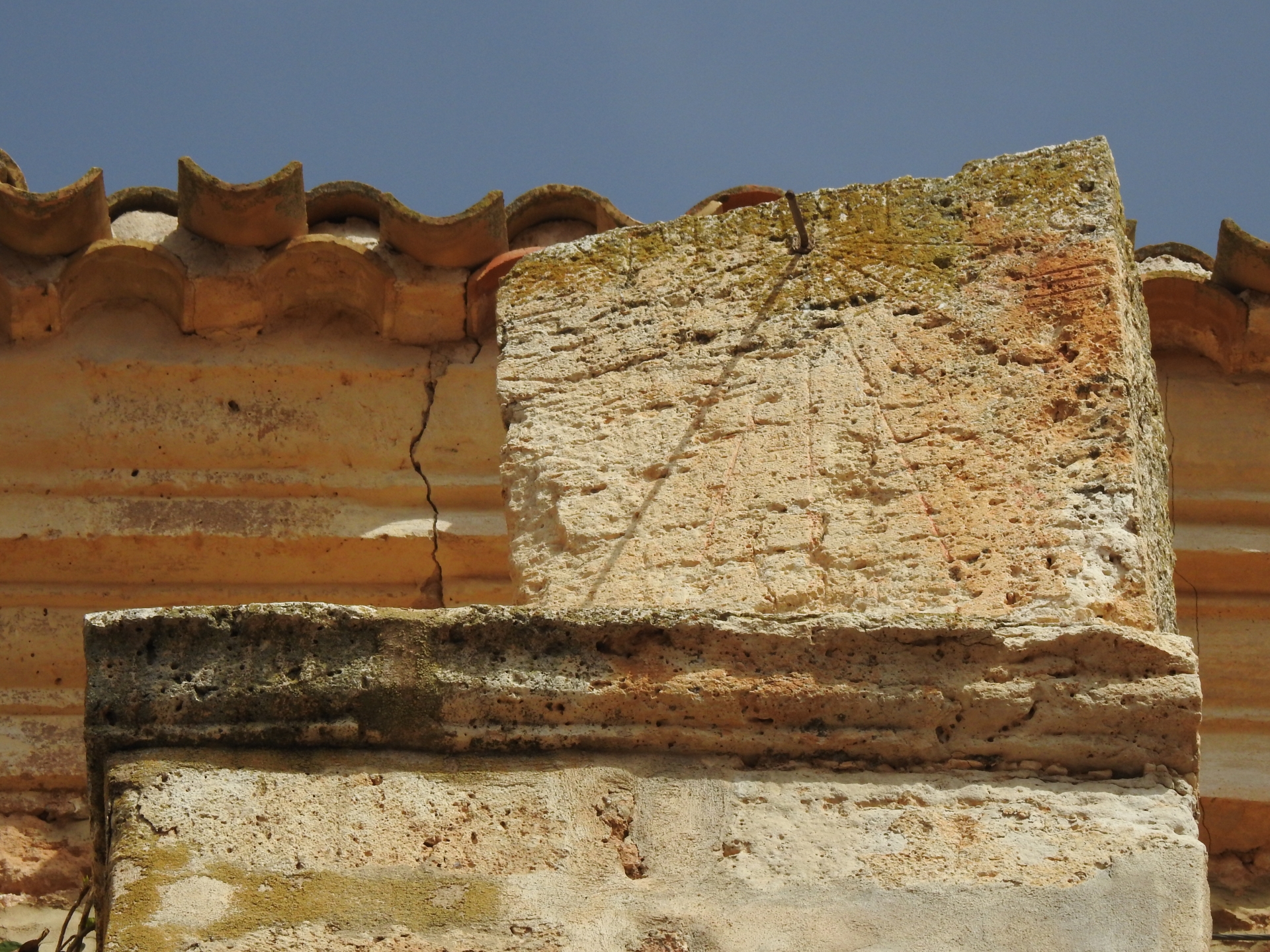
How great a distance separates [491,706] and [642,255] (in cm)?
119

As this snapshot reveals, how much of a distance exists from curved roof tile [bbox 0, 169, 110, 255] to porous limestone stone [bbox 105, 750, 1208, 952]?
2408 mm

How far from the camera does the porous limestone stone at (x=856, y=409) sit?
10.5 ft

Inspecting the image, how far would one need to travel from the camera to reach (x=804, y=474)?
3410 mm

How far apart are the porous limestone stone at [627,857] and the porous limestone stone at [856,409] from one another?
1.19 feet

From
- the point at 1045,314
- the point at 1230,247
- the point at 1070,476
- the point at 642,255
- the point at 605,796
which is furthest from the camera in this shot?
the point at 1230,247

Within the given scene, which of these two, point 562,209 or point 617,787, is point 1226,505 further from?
point 617,787

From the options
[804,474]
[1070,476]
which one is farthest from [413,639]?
[1070,476]

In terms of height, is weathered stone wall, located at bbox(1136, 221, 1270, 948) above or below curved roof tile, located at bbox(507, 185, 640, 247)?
below

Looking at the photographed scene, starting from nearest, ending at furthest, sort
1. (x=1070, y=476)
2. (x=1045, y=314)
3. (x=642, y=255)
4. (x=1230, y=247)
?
(x=1070, y=476), (x=1045, y=314), (x=642, y=255), (x=1230, y=247)

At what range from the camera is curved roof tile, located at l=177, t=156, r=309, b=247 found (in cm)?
502

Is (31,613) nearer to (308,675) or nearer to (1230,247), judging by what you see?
(308,675)

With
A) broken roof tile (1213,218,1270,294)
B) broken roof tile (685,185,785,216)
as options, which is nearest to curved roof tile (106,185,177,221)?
broken roof tile (685,185,785,216)

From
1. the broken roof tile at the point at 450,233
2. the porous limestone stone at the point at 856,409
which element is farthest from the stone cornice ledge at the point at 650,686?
the broken roof tile at the point at 450,233

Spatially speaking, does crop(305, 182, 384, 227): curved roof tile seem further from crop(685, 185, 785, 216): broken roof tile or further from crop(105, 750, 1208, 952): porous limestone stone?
crop(105, 750, 1208, 952): porous limestone stone
